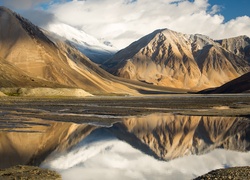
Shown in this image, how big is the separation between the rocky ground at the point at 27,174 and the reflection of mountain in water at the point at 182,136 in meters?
7.75

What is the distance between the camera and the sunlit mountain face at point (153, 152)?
683 inches

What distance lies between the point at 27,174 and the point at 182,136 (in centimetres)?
1821

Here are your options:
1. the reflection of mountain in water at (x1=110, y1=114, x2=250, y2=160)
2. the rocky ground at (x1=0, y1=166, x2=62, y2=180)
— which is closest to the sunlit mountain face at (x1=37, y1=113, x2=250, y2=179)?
the reflection of mountain in water at (x1=110, y1=114, x2=250, y2=160)

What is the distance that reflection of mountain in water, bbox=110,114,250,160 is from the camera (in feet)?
80.6

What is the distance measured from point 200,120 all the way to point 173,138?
549 inches

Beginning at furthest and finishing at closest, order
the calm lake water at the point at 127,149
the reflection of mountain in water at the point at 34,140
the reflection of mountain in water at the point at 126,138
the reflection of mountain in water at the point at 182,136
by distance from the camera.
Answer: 1. the reflection of mountain in water at the point at 182,136
2. the reflection of mountain in water at the point at 126,138
3. the reflection of mountain in water at the point at 34,140
4. the calm lake water at the point at 127,149

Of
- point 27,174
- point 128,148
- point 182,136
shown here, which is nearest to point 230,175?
point 27,174

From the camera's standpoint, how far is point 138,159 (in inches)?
818

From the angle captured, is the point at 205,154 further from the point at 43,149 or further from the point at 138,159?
the point at 43,149

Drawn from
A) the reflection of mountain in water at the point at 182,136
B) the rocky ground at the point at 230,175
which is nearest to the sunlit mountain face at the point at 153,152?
the reflection of mountain in water at the point at 182,136

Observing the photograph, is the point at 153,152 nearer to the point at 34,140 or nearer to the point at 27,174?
the point at 34,140

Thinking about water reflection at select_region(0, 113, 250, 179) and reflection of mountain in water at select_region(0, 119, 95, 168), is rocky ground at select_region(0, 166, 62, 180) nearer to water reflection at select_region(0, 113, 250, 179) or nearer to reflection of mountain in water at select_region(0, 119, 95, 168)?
water reflection at select_region(0, 113, 250, 179)

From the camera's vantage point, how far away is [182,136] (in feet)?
103

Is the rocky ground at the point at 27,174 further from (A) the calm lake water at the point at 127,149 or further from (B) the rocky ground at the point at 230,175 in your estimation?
(B) the rocky ground at the point at 230,175
